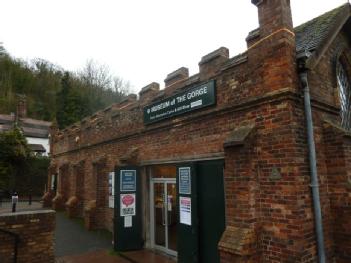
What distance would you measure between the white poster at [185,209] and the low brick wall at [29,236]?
10.9 ft

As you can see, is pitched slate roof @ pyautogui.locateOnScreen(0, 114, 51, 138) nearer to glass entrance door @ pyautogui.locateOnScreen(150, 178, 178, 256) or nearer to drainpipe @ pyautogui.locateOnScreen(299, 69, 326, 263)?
glass entrance door @ pyautogui.locateOnScreen(150, 178, 178, 256)

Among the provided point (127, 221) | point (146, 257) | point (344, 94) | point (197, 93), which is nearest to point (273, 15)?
point (197, 93)

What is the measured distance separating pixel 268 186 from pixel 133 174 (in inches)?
196

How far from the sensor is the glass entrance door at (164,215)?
8562 mm

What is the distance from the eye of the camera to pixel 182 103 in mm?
7621

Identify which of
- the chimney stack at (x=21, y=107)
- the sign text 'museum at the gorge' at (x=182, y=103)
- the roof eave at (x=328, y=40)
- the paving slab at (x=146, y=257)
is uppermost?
the chimney stack at (x=21, y=107)

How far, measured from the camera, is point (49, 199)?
19.7m

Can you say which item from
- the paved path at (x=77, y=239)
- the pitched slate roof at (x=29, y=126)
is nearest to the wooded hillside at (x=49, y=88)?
the pitched slate roof at (x=29, y=126)

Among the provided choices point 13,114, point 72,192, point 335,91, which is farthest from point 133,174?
point 13,114

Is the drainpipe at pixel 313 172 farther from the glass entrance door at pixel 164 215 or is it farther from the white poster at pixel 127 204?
the white poster at pixel 127 204

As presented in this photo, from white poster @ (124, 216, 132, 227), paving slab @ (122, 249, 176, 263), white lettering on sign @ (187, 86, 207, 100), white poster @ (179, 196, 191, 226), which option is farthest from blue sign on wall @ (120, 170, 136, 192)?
Result: white lettering on sign @ (187, 86, 207, 100)

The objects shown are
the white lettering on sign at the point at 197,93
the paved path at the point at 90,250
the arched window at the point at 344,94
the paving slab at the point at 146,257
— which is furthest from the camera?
the paved path at the point at 90,250

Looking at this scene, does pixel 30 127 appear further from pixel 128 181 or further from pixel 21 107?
pixel 128 181

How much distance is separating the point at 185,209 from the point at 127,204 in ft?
8.31
